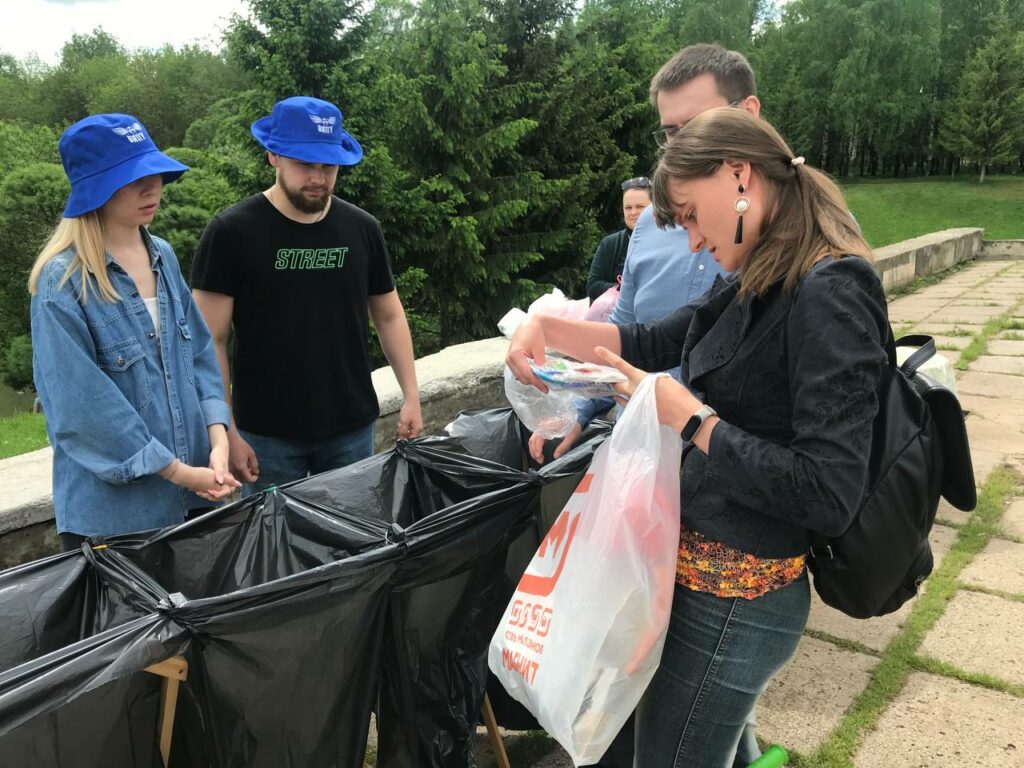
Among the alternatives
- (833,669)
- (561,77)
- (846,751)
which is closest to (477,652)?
(846,751)

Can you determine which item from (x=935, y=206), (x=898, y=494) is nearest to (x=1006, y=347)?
(x=898, y=494)

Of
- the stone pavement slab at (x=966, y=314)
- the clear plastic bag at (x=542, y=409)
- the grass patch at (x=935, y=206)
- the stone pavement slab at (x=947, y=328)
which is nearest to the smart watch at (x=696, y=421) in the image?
the clear plastic bag at (x=542, y=409)

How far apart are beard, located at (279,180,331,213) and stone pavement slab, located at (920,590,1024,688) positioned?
8.83ft

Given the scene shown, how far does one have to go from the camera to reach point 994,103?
31406 millimetres

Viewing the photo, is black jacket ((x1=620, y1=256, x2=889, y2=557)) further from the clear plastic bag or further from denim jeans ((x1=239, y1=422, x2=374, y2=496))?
denim jeans ((x1=239, y1=422, x2=374, y2=496))

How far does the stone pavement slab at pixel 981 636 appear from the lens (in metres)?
2.84

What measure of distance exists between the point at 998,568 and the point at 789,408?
2834 millimetres

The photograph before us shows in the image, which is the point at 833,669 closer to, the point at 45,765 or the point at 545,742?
the point at 545,742

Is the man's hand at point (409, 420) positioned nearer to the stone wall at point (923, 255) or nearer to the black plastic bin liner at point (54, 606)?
the black plastic bin liner at point (54, 606)

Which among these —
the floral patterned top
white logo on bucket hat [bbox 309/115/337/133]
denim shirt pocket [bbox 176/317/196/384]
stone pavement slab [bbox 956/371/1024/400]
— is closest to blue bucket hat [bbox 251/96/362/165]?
white logo on bucket hat [bbox 309/115/337/133]

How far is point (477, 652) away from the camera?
2.12m

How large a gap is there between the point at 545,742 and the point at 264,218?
6.32 ft

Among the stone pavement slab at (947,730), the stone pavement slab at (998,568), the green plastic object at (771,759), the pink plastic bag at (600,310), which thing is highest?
the pink plastic bag at (600,310)

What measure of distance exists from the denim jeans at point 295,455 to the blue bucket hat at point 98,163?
3.40ft
